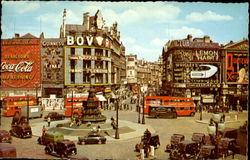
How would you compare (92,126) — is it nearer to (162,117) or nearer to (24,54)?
(162,117)

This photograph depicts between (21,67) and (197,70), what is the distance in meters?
35.8

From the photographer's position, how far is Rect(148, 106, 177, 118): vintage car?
4097cm

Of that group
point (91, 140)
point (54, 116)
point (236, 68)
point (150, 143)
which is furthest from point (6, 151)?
point (236, 68)

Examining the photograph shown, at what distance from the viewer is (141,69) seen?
129125 mm

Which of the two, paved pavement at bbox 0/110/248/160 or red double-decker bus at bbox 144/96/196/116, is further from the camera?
red double-decker bus at bbox 144/96/196/116

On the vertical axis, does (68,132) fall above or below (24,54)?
below

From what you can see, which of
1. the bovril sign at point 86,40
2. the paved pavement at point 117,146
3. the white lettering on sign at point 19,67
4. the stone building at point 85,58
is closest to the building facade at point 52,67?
the stone building at point 85,58

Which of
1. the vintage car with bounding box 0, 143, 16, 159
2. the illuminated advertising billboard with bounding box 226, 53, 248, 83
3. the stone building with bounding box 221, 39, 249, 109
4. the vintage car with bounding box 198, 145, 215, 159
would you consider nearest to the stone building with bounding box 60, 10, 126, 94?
the stone building with bounding box 221, 39, 249, 109

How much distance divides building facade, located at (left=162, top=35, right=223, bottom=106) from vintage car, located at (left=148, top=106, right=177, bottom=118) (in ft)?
42.3

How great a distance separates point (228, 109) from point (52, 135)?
3447 centimetres

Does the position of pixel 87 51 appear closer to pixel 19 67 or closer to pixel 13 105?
pixel 19 67

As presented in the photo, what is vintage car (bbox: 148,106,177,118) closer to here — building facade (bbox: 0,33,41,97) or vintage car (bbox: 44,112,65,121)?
vintage car (bbox: 44,112,65,121)

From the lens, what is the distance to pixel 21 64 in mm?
49938

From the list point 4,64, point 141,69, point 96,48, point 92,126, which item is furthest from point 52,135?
point 141,69
